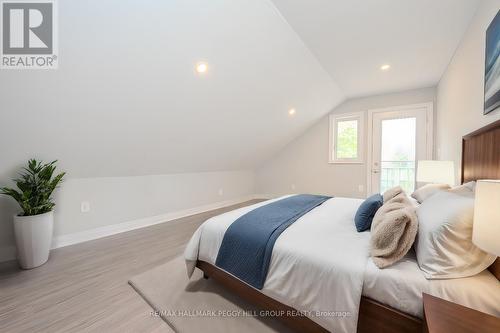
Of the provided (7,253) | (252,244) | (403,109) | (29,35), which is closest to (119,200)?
(7,253)

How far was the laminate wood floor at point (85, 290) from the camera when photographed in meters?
1.35

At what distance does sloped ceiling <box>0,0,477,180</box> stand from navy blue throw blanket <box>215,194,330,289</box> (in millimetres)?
Result: 1703

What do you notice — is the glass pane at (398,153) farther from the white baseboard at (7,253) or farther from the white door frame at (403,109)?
the white baseboard at (7,253)

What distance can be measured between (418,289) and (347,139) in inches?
159

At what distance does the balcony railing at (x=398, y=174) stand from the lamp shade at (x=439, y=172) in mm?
1810

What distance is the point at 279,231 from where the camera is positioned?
1.48 metres

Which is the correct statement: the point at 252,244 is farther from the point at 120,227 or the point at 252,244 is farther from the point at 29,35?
the point at 120,227

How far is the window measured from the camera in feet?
14.2

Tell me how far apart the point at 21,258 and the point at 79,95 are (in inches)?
66.2

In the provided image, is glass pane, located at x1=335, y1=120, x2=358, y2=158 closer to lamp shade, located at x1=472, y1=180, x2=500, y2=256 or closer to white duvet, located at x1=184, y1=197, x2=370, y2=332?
white duvet, located at x1=184, y1=197, x2=370, y2=332

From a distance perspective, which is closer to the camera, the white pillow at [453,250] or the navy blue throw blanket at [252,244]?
the white pillow at [453,250]

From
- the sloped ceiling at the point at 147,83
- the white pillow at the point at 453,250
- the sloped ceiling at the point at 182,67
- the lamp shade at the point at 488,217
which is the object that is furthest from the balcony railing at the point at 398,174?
the lamp shade at the point at 488,217

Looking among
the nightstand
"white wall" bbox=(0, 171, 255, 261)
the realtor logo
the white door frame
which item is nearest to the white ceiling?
the white door frame

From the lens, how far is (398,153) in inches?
156
